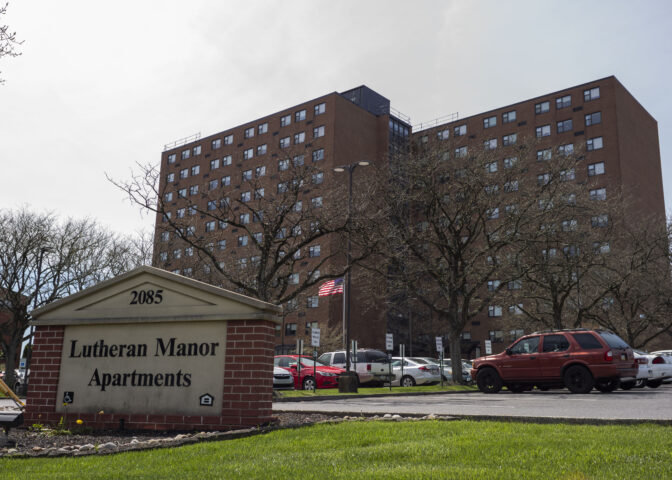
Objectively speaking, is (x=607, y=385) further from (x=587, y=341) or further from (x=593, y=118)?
(x=593, y=118)

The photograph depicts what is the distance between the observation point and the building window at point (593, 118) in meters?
64.1

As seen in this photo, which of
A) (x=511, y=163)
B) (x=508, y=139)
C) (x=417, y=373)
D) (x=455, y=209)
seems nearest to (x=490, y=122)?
(x=508, y=139)

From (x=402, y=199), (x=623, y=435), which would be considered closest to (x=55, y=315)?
(x=623, y=435)

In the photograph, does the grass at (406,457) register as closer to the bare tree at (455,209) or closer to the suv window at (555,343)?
the suv window at (555,343)

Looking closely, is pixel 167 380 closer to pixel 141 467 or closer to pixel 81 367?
pixel 81 367

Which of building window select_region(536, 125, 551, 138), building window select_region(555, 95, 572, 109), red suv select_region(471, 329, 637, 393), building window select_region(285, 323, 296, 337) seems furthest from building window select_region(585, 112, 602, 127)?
red suv select_region(471, 329, 637, 393)

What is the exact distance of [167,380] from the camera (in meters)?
8.17

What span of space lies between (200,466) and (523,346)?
52.3 ft

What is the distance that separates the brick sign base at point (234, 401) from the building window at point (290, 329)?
193ft

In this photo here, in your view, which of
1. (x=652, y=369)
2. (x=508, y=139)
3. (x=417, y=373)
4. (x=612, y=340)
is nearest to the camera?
(x=612, y=340)

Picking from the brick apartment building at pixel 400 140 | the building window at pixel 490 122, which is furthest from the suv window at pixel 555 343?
the building window at pixel 490 122

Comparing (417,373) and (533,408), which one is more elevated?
(417,373)

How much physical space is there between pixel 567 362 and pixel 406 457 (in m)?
14.4

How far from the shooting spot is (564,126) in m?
66.6
